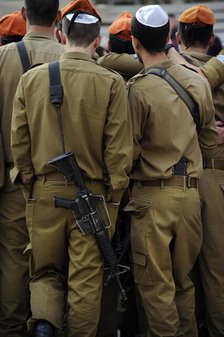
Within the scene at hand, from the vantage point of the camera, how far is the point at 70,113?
13.3 feet

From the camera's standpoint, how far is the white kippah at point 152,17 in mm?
4359

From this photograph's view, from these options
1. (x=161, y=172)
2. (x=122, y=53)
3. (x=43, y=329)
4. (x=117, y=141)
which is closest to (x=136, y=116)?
(x=117, y=141)

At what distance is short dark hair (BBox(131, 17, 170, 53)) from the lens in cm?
435

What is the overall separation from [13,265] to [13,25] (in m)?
1.89

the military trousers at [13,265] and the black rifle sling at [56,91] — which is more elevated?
the black rifle sling at [56,91]

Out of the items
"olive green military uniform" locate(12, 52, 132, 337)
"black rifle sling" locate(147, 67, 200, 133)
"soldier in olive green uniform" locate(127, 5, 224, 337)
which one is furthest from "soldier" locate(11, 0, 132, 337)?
"black rifle sling" locate(147, 67, 200, 133)

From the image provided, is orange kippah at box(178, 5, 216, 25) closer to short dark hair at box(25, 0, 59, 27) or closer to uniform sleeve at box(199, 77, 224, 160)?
uniform sleeve at box(199, 77, 224, 160)

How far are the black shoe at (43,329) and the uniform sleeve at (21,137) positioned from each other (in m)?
0.91

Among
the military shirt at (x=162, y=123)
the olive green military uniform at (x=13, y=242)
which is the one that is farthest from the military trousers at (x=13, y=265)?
the military shirt at (x=162, y=123)

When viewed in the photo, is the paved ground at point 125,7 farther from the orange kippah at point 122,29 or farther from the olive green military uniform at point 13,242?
the olive green military uniform at point 13,242

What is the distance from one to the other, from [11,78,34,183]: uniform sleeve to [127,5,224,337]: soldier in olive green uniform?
2.30 ft

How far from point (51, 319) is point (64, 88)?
4.70ft

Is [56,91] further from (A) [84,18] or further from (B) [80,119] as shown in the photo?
(A) [84,18]

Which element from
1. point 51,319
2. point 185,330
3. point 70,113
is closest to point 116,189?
point 70,113
